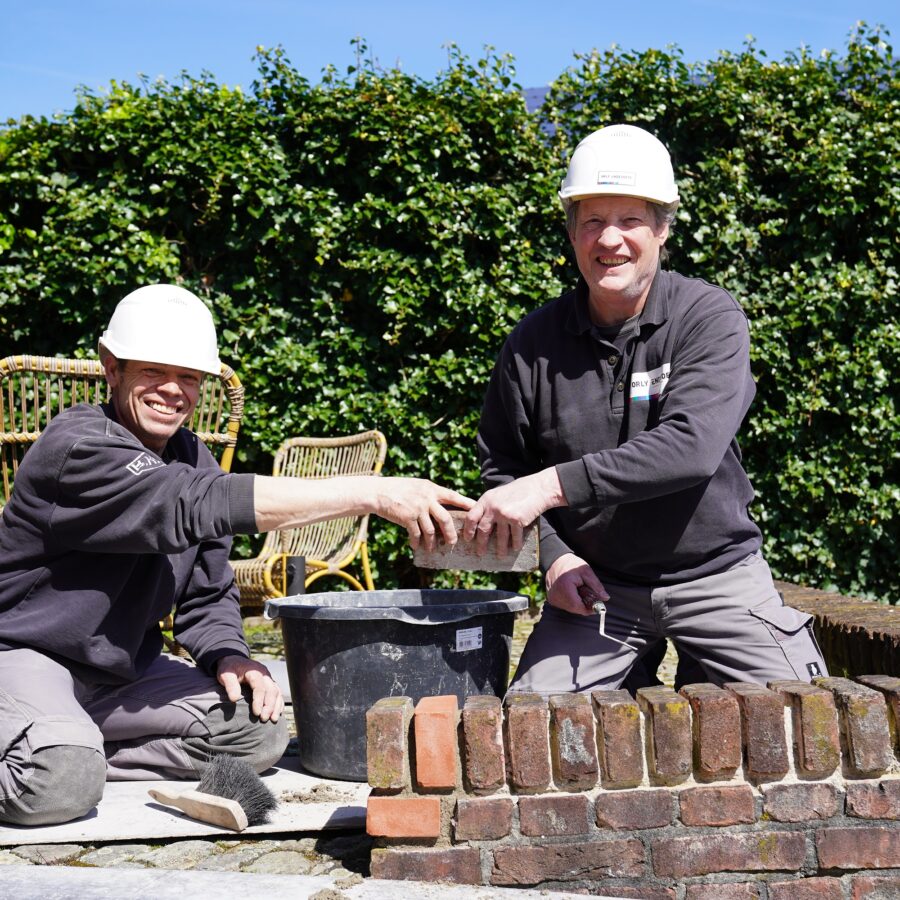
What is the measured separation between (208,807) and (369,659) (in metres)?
0.57

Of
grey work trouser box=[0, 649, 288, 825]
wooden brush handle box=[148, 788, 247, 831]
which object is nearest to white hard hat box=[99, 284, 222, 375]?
grey work trouser box=[0, 649, 288, 825]

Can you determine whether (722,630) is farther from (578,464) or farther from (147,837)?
(147,837)

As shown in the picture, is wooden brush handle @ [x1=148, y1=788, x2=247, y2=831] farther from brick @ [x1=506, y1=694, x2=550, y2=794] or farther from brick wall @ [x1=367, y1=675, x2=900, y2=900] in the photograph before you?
brick @ [x1=506, y1=694, x2=550, y2=794]

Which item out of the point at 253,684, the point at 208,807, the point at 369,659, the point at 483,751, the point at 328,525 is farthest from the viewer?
the point at 328,525

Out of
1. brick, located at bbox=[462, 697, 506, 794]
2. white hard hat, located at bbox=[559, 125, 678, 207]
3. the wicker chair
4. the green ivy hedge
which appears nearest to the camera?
brick, located at bbox=[462, 697, 506, 794]

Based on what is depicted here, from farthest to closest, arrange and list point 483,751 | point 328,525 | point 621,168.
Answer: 1. point 328,525
2. point 621,168
3. point 483,751

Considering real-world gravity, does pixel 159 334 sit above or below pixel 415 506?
above

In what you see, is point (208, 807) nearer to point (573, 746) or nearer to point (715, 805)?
point (573, 746)

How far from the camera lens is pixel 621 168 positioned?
2816 mm

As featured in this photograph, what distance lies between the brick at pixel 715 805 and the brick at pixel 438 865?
450 millimetres

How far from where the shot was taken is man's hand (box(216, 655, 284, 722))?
310 cm

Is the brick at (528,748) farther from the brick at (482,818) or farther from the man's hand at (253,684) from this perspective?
the man's hand at (253,684)

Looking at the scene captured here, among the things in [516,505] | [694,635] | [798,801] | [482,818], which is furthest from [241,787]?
[798,801]

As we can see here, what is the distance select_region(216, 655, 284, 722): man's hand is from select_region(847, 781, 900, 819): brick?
64.6 inches
